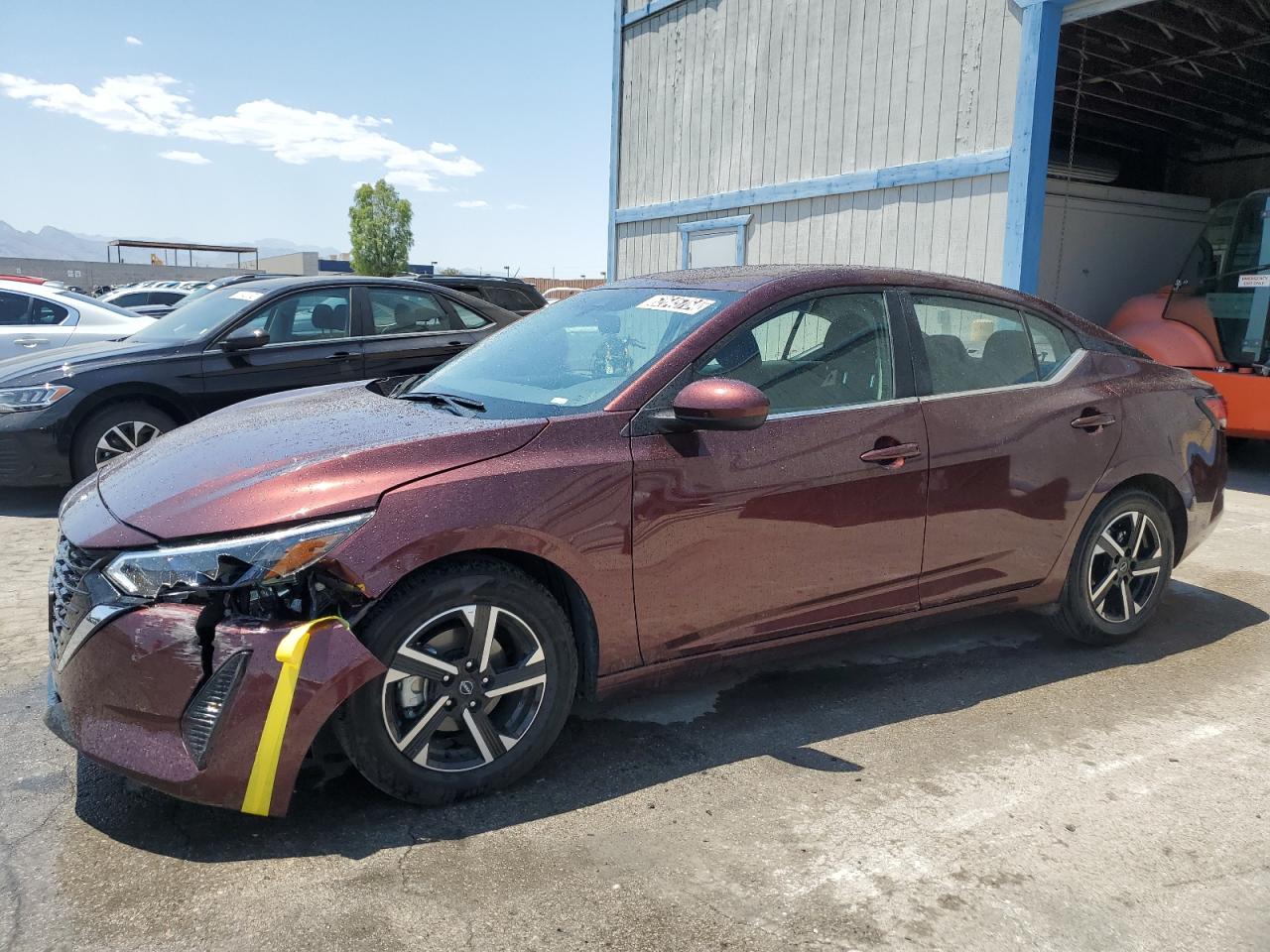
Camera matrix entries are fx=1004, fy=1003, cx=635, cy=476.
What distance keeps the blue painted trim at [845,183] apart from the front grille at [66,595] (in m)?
7.93

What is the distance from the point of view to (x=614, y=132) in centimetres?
1370

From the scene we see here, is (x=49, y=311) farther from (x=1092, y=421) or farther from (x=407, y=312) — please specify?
(x=1092, y=421)

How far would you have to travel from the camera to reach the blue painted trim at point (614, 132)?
13.5m

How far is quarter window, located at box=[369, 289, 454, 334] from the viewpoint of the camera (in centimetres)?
761

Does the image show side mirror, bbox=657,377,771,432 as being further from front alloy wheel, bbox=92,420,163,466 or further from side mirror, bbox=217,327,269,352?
front alloy wheel, bbox=92,420,163,466

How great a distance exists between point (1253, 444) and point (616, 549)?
1060 cm

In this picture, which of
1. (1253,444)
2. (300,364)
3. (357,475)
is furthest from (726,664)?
(1253,444)

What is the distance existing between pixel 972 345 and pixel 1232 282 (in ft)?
22.0

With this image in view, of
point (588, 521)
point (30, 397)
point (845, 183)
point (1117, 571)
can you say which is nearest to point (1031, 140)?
point (845, 183)

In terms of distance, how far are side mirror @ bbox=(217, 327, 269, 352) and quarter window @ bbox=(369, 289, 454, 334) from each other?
0.91 m

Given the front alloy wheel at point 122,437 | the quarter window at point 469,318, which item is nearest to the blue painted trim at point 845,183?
the quarter window at point 469,318

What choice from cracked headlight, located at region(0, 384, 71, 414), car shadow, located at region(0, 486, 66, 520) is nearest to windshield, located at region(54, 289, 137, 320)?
car shadow, located at region(0, 486, 66, 520)

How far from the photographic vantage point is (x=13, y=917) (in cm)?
236

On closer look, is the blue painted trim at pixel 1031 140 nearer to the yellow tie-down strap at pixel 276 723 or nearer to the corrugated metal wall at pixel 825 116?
the corrugated metal wall at pixel 825 116
